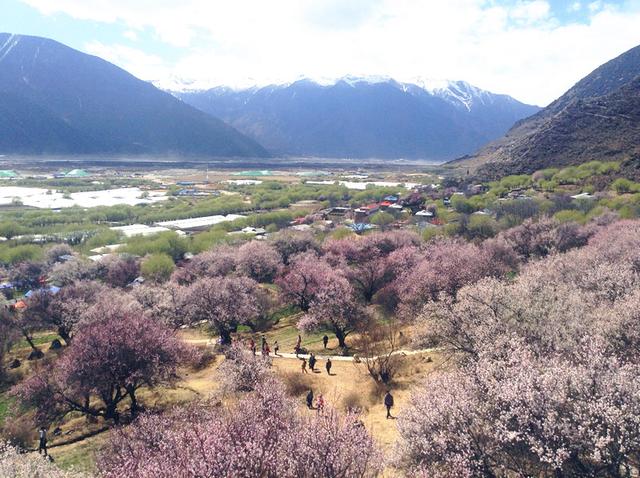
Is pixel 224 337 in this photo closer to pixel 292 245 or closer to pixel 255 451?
pixel 255 451

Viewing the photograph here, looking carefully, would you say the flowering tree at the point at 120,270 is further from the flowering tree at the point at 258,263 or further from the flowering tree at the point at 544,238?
the flowering tree at the point at 544,238

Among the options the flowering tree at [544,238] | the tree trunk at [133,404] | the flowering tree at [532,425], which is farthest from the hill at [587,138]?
the tree trunk at [133,404]

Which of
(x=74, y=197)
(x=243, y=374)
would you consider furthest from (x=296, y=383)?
(x=74, y=197)

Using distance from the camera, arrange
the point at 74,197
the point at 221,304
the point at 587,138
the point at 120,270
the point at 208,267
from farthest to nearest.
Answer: the point at 74,197 < the point at 587,138 < the point at 120,270 < the point at 208,267 < the point at 221,304

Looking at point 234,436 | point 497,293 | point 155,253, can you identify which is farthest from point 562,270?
point 155,253

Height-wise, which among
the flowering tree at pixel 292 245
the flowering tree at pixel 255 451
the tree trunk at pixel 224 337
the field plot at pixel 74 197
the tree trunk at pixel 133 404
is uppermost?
the flowering tree at pixel 255 451

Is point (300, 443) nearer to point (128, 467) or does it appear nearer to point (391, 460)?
point (391, 460)

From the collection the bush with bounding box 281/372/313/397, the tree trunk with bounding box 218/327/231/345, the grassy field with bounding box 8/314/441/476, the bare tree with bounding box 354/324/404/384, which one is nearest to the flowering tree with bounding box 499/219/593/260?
the bare tree with bounding box 354/324/404/384
